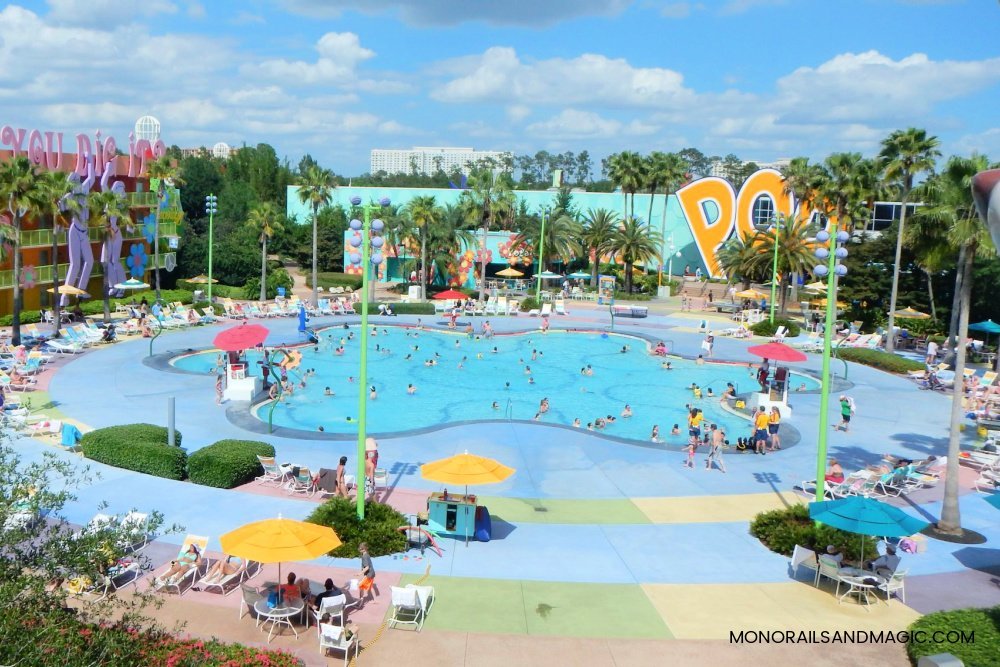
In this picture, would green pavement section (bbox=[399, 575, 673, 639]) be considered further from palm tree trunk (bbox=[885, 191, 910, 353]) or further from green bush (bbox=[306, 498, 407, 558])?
palm tree trunk (bbox=[885, 191, 910, 353])

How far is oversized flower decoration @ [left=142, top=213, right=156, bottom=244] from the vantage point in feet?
180

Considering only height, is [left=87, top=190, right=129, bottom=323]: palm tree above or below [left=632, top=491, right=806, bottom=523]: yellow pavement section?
above

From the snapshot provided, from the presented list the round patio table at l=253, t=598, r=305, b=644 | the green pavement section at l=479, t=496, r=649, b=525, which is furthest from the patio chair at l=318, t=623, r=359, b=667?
the green pavement section at l=479, t=496, r=649, b=525

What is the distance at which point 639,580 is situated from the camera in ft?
46.7

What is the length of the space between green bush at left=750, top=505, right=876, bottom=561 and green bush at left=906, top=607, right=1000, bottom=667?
225cm

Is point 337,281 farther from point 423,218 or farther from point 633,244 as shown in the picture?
point 633,244

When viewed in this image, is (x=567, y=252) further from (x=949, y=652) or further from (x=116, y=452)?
(x=949, y=652)

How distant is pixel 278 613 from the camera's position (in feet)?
39.1

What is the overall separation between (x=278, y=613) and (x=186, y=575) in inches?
91.0

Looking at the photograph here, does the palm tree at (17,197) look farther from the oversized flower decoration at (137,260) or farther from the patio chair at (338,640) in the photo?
the patio chair at (338,640)

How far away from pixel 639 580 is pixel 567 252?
5257cm

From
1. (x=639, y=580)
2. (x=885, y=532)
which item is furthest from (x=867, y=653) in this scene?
(x=639, y=580)

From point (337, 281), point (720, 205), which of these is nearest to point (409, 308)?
point (337, 281)

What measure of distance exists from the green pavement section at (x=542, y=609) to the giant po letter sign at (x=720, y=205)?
2127 inches
